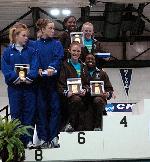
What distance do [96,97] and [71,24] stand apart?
3.28ft

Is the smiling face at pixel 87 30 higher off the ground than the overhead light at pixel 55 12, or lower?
Result: lower

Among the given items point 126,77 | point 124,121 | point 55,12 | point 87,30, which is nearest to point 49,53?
point 87,30

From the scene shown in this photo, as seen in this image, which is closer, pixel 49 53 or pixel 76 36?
pixel 49 53

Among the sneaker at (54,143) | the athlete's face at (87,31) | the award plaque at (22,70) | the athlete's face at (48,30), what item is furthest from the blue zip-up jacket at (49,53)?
the sneaker at (54,143)

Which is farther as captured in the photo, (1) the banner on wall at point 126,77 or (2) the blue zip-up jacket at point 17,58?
(1) the banner on wall at point 126,77

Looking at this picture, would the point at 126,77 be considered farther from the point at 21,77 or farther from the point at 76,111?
the point at 21,77

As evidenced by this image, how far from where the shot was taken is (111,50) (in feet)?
47.7

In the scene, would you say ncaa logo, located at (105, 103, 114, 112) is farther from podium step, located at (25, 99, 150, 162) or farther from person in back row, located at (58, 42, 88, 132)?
podium step, located at (25, 99, 150, 162)

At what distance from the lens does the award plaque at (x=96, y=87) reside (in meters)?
5.20

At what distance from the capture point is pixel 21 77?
16.5 ft

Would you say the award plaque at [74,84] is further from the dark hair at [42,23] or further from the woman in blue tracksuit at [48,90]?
the dark hair at [42,23]

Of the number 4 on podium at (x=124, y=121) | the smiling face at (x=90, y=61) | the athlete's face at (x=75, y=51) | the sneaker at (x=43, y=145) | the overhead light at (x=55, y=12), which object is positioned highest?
the overhead light at (x=55, y=12)

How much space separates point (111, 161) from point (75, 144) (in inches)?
17.5

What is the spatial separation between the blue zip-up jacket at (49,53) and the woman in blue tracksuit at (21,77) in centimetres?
13
